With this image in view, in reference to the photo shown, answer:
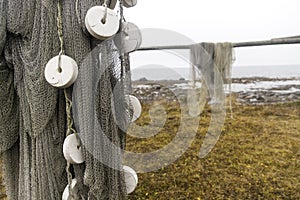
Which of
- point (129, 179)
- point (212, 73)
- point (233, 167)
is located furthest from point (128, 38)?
point (212, 73)

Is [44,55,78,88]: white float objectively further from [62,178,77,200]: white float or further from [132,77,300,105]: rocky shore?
[132,77,300,105]: rocky shore

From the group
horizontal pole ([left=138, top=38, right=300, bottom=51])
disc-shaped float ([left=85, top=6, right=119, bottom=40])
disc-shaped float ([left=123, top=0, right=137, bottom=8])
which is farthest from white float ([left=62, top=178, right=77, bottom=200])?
horizontal pole ([left=138, top=38, right=300, bottom=51])

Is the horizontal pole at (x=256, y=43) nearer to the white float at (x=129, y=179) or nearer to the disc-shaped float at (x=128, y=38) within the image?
the disc-shaped float at (x=128, y=38)

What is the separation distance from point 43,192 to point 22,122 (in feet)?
0.54

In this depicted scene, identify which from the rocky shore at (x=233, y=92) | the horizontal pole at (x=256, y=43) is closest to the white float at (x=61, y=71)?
the horizontal pole at (x=256, y=43)

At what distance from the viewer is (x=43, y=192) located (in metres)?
0.65

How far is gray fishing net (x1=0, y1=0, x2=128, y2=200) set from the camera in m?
0.59

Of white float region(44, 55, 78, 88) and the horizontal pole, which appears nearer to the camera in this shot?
white float region(44, 55, 78, 88)

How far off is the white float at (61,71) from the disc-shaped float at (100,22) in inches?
2.8

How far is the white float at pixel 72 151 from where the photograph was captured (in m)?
0.58

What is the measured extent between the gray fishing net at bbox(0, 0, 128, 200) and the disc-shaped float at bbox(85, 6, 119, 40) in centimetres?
4

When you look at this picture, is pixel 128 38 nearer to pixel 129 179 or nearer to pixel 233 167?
pixel 129 179

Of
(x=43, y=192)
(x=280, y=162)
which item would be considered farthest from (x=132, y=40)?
(x=280, y=162)

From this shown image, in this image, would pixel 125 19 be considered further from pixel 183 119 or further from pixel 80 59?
pixel 183 119
